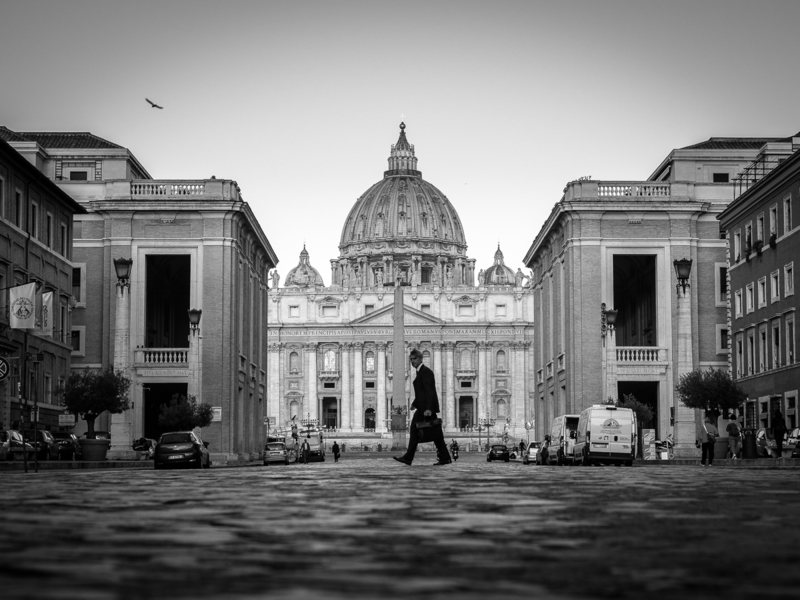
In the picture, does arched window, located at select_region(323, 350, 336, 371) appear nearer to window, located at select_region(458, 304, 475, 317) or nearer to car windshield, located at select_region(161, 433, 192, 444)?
window, located at select_region(458, 304, 475, 317)

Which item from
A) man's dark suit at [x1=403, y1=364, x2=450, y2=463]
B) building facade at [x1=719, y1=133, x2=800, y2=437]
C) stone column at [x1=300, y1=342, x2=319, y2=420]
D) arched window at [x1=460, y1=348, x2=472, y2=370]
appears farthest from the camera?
arched window at [x1=460, y1=348, x2=472, y2=370]

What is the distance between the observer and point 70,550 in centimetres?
828

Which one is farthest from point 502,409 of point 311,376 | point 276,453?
point 276,453

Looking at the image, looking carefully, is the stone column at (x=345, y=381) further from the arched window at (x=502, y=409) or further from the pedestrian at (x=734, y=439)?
the pedestrian at (x=734, y=439)

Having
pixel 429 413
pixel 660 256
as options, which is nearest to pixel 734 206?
pixel 660 256

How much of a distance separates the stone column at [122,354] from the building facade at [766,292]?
1115 inches

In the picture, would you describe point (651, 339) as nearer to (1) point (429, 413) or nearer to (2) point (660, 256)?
(2) point (660, 256)

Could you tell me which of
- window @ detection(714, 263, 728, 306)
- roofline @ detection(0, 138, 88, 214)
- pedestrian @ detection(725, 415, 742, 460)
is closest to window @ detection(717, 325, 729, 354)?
window @ detection(714, 263, 728, 306)

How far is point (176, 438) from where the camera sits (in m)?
48.9

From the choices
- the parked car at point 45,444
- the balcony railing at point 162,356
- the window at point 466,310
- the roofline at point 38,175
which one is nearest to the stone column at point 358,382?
the window at point 466,310

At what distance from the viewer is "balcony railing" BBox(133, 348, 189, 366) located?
7438cm

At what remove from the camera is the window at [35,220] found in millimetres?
59219

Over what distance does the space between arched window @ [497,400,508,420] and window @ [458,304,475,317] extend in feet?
39.8

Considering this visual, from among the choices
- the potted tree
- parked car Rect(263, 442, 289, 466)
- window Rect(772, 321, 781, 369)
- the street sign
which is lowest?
parked car Rect(263, 442, 289, 466)
